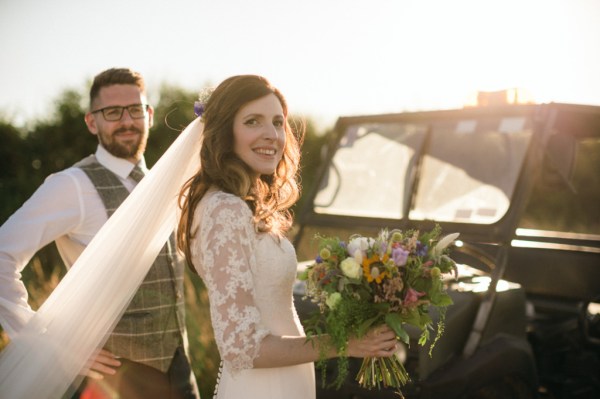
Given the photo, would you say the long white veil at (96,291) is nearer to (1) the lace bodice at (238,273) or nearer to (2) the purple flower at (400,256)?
(1) the lace bodice at (238,273)

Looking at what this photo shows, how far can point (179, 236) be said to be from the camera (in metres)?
2.13

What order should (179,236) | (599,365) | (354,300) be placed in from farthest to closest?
(599,365), (179,236), (354,300)

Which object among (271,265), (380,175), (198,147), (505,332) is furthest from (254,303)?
(380,175)

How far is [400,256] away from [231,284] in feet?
1.57

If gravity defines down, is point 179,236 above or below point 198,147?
below

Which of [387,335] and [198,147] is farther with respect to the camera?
[198,147]

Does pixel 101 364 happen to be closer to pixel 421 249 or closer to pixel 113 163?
pixel 113 163

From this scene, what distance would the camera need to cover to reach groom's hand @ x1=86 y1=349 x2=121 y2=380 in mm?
2289

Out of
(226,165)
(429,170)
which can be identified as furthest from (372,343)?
(429,170)

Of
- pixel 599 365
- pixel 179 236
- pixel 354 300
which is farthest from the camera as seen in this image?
pixel 599 365

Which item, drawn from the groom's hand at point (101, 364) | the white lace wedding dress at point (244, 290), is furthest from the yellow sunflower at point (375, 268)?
the groom's hand at point (101, 364)

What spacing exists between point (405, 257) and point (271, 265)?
401 mm

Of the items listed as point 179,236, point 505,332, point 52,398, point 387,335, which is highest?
point 179,236

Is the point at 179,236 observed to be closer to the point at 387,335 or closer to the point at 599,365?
the point at 387,335
